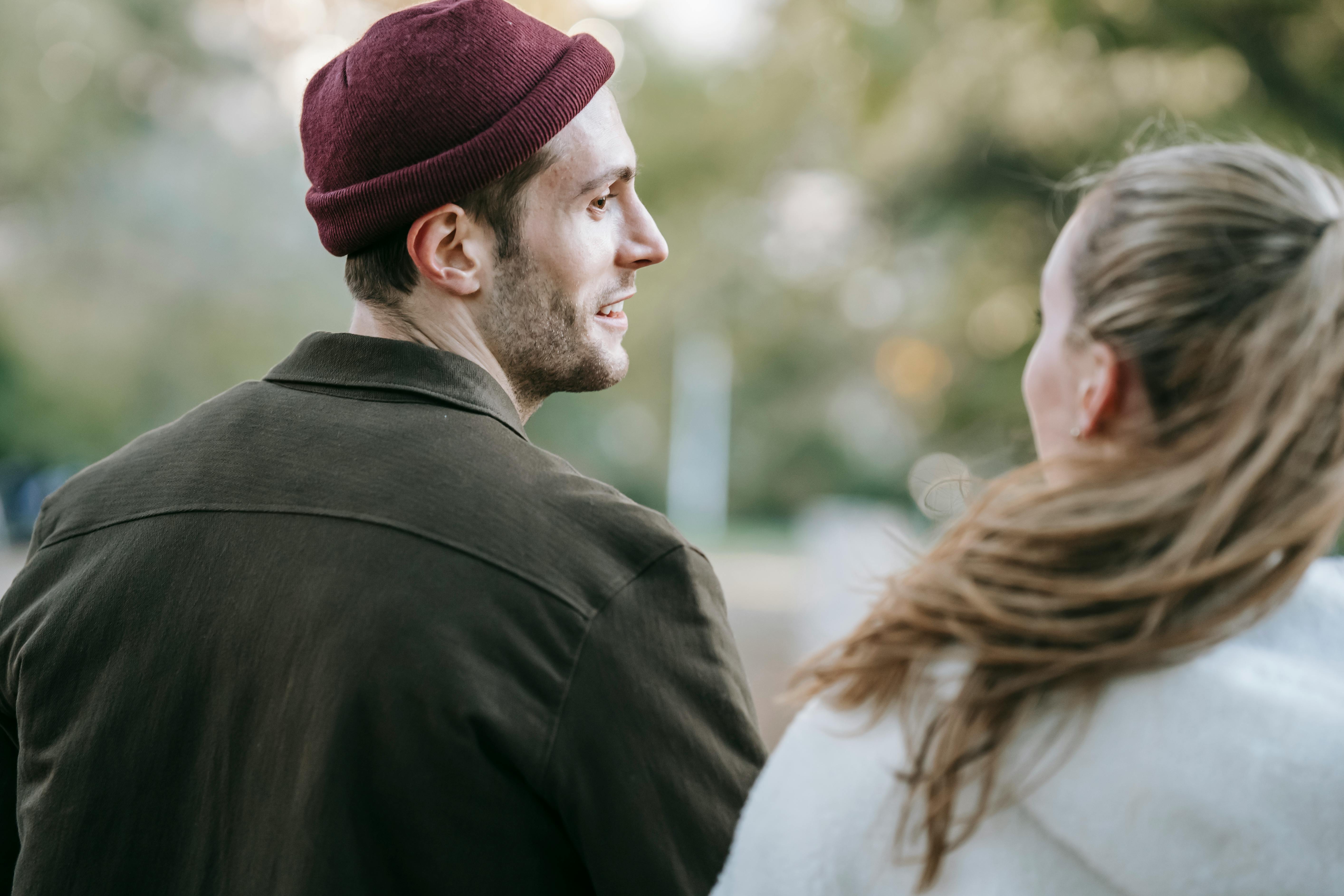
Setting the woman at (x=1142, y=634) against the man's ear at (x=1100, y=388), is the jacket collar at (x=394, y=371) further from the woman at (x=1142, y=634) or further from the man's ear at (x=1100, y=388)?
the man's ear at (x=1100, y=388)

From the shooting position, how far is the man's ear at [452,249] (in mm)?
1934

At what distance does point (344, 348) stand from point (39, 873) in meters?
0.87

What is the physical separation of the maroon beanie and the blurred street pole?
112 ft

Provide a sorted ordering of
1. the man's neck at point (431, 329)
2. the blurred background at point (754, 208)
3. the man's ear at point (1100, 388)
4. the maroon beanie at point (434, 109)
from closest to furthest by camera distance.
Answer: the man's ear at point (1100, 388), the maroon beanie at point (434, 109), the man's neck at point (431, 329), the blurred background at point (754, 208)

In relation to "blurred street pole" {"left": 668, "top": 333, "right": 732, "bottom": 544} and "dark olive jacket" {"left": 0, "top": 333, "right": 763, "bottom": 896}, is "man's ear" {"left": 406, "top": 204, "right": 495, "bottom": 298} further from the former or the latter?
"blurred street pole" {"left": 668, "top": 333, "right": 732, "bottom": 544}

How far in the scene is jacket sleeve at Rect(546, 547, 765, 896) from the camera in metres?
1.43

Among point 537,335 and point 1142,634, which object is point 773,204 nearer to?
point 537,335

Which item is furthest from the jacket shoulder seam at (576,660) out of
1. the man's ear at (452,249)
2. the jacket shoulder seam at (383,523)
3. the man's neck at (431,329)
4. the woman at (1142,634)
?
the man's ear at (452,249)

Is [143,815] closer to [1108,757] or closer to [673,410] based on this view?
[1108,757]

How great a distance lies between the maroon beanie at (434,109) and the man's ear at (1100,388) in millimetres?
998

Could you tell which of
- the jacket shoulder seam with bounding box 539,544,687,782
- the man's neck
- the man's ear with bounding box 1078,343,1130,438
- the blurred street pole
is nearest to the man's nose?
the man's neck

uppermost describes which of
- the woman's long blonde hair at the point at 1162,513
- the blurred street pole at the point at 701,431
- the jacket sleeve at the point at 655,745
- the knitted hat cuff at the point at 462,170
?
the knitted hat cuff at the point at 462,170

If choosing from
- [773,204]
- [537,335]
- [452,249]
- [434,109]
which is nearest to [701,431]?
[773,204]

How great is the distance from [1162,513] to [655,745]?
68 cm
